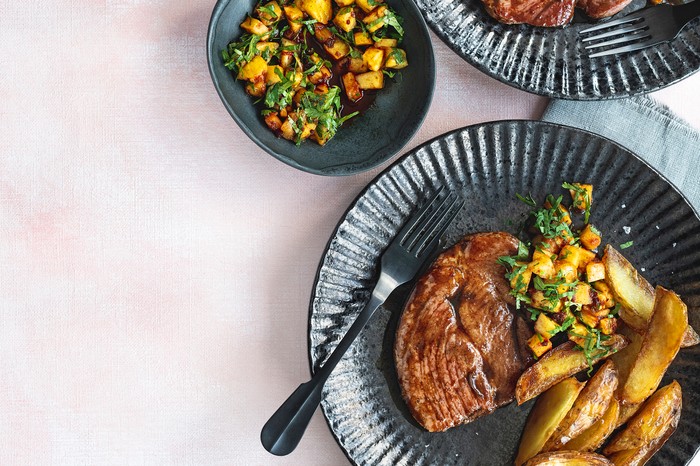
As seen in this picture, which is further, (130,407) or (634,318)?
(130,407)

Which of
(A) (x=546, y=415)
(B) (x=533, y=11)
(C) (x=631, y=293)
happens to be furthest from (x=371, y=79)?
(A) (x=546, y=415)

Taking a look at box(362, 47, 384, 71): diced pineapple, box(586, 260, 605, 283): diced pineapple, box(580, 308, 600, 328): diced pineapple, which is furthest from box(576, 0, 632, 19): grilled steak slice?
box(580, 308, 600, 328): diced pineapple

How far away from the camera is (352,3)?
1.88 metres

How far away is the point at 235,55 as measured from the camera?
1.84m

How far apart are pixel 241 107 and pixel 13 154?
67 centimetres

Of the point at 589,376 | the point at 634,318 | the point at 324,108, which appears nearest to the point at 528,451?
the point at 589,376

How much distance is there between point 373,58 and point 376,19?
95mm

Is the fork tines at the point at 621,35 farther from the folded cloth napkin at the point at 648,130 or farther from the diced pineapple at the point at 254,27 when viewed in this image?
the diced pineapple at the point at 254,27

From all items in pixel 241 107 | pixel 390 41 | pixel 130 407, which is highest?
pixel 390 41

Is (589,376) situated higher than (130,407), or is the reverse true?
(589,376)

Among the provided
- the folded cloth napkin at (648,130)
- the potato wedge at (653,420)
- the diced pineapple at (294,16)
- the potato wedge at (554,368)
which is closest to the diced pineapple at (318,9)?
the diced pineapple at (294,16)

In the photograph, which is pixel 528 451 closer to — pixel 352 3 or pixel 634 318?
pixel 634 318

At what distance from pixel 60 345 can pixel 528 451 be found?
1.28 m

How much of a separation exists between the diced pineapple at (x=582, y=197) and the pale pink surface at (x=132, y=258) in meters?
0.46
